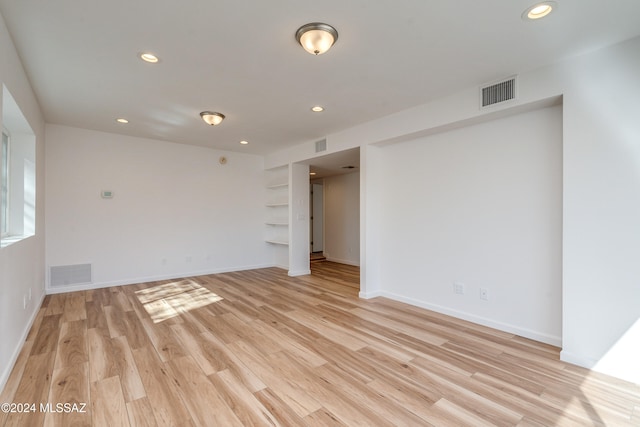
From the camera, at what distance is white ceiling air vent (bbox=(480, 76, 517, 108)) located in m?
2.80

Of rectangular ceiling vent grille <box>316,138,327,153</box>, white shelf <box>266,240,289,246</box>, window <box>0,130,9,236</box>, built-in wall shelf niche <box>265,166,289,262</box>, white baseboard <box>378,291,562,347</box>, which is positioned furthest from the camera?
built-in wall shelf niche <box>265,166,289,262</box>

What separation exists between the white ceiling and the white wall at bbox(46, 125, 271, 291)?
1206mm

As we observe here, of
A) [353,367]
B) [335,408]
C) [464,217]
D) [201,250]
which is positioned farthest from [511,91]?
[201,250]

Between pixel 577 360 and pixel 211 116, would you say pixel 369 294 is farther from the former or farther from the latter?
pixel 211 116

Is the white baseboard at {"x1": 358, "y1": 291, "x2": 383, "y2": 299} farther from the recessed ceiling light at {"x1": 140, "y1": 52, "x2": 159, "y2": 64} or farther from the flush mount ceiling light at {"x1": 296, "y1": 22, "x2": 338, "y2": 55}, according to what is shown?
the recessed ceiling light at {"x1": 140, "y1": 52, "x2": 159, "y2": 64}

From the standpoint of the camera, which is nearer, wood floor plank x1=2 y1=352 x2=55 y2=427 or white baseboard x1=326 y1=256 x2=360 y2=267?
wood floor plank x1=2 y1=352 x2=55 y2=427

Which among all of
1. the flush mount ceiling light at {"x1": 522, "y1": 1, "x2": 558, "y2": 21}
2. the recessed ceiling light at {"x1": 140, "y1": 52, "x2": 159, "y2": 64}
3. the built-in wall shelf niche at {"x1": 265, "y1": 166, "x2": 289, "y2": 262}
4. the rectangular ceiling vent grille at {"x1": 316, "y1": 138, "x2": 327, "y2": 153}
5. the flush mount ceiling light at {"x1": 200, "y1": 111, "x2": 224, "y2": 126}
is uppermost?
the recessed ceiling light at {"x1": 140, "y1": 52, "x2": 159, "y2": 64}

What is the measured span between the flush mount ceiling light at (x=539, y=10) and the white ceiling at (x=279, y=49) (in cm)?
4

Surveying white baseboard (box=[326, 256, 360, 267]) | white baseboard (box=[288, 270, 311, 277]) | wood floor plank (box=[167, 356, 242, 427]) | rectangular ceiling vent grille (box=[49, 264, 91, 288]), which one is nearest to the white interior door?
white baseboard (box=[326, 256, 360, 267])

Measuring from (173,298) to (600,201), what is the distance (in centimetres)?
486

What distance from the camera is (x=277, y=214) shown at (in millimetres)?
6824

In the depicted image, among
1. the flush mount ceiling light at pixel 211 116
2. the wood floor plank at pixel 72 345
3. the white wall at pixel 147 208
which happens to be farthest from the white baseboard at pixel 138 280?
the flush mount ceiling light at pixel 211 116

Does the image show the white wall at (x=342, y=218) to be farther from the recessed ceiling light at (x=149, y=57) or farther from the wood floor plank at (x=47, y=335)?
the wood floor plank at (x=47, y=335)

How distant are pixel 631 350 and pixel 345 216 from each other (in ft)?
18.4
